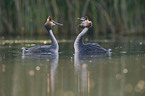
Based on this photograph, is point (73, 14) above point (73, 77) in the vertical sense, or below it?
above

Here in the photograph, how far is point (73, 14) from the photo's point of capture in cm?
2239

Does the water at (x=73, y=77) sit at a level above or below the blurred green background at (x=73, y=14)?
below

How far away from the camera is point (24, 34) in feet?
76.7

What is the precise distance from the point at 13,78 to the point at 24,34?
16.6m

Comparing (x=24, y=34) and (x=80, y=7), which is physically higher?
(x=80, y=7)

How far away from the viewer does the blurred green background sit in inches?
877

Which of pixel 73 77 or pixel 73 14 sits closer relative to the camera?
pixel 73 77

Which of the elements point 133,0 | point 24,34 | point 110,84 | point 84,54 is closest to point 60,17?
point 24,34

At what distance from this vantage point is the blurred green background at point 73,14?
22281mm

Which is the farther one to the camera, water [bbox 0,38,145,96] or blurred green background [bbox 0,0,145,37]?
blurred green background [bbox 0,0,145,37]

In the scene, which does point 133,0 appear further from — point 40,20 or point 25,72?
point 25,72

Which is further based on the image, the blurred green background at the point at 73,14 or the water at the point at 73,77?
the blurred green background at the point at 73,14

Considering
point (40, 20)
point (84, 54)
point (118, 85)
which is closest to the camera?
point (118, 85)

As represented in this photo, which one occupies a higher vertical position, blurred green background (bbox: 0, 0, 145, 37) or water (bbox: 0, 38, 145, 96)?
blurred green background (bbox: 0, 0, 145, 37)
